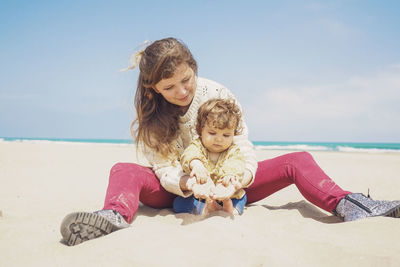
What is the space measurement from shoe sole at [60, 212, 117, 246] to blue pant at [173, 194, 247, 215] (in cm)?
86

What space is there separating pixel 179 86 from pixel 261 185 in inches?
46.8

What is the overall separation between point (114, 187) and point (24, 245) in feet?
2.32

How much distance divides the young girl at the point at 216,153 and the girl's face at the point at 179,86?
0.20m

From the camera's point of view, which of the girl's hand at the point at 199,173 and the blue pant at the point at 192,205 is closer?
the girl's hand at the point at 199,173

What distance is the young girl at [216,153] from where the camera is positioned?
2413 millimetres

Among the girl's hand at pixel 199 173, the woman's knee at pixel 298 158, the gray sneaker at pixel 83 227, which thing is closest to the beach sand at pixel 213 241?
the gray sneaker at pixel 83 227

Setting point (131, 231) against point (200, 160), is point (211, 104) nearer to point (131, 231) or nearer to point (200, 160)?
point (200, 160)

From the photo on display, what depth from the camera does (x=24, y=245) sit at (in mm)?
1832

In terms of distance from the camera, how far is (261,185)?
9.42 feet

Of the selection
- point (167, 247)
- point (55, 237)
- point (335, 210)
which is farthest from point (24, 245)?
point (335, 210)

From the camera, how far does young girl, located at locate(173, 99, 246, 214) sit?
2.41m

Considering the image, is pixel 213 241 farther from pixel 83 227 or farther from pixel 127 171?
pixel 127 171

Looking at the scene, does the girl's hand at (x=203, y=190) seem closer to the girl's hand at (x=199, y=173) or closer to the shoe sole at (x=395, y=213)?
the girl's hand at (x=199, y=173)

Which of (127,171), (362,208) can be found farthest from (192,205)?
(362,208)
